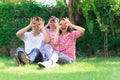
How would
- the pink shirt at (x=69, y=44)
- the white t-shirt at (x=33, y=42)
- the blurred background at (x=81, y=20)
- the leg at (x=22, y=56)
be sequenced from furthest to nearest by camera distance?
the blurred background at (x=81, y=20) → the white t-shirt at (x=33, y=42) → the pink shirt at (x=69, y=44) → the leg at (x=22, y=56)

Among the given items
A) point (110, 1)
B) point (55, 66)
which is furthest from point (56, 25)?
point (110, 1)

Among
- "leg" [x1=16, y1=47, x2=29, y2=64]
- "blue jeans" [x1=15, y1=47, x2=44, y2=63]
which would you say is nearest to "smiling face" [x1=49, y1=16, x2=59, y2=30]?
"blue jeans" [x1=15, y1=47, x2=44, y2=63]

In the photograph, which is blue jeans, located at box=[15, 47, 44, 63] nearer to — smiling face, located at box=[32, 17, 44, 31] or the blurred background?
smiling face, located at box=[32, 17, 44, 31]

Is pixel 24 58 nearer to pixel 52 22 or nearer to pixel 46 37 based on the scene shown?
pixel 46 37

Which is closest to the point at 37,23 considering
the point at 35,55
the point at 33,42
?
the point at 33,42

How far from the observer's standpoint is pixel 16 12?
1575 cm

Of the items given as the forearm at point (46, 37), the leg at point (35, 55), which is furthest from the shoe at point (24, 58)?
the forearm at point (46, 37)

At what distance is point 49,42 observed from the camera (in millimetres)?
10219

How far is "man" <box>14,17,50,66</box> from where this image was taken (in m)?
9.83

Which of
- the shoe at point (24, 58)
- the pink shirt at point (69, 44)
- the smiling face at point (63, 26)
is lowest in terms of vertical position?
the shoe at point (24, 58)

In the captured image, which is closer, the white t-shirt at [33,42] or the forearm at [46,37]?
the forearm at [46,37]

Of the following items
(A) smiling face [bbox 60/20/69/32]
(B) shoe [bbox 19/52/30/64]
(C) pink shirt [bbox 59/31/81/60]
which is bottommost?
(B) shoe [bbox 19/52/30/64]

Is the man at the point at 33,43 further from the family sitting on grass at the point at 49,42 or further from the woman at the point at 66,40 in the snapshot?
the woman at the point at 66,40

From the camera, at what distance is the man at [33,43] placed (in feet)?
32.2
